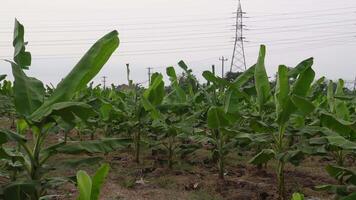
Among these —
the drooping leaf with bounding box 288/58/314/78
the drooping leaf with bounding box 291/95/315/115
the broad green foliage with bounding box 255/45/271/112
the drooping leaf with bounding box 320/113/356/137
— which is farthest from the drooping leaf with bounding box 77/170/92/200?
the drooping leaf with bounding box 288/58/314/78

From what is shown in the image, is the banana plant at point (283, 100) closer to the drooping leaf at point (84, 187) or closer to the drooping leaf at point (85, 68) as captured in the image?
the drooping leaf at point (85, 68)

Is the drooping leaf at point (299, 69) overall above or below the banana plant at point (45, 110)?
above

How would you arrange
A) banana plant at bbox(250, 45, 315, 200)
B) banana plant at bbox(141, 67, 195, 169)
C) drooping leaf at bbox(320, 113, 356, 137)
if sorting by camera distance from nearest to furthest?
drooping leaf at bbox(320, 113, 356, 137)
banana plant at bbox(250, 45, 315, 200)
banana plant at bbox(141, 67, 195, 169)

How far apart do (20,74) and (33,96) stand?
0.17 meters

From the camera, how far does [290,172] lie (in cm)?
663

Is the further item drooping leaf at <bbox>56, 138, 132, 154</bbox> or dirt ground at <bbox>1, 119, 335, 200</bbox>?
dirt ground at <bbox>1, 119, 335, 200</bbox>

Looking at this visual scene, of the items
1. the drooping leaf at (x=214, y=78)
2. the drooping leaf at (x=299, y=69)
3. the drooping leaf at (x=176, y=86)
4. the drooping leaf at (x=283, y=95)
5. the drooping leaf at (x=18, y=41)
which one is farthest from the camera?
the drooping leaf at (x=176, y=86)

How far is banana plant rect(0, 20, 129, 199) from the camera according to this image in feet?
8.79

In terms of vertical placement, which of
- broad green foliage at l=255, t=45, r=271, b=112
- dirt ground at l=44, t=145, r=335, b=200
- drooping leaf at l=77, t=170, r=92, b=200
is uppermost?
broad green foliage at l=255, t=45, r=271, b=112

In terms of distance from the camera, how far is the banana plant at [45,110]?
2678mm

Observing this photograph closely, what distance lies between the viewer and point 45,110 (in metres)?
2.67

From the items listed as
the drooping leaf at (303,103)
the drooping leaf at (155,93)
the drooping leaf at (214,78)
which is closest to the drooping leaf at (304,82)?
the drooping leaf at (303,103)

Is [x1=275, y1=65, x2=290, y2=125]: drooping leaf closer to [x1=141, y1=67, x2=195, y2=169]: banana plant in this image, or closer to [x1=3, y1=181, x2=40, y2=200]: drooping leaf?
[x1=141, y1=67, x2=195, y2=169]: banana plant

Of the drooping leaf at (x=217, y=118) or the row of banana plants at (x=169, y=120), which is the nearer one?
the row of banana plants at (x=169, y=120)
